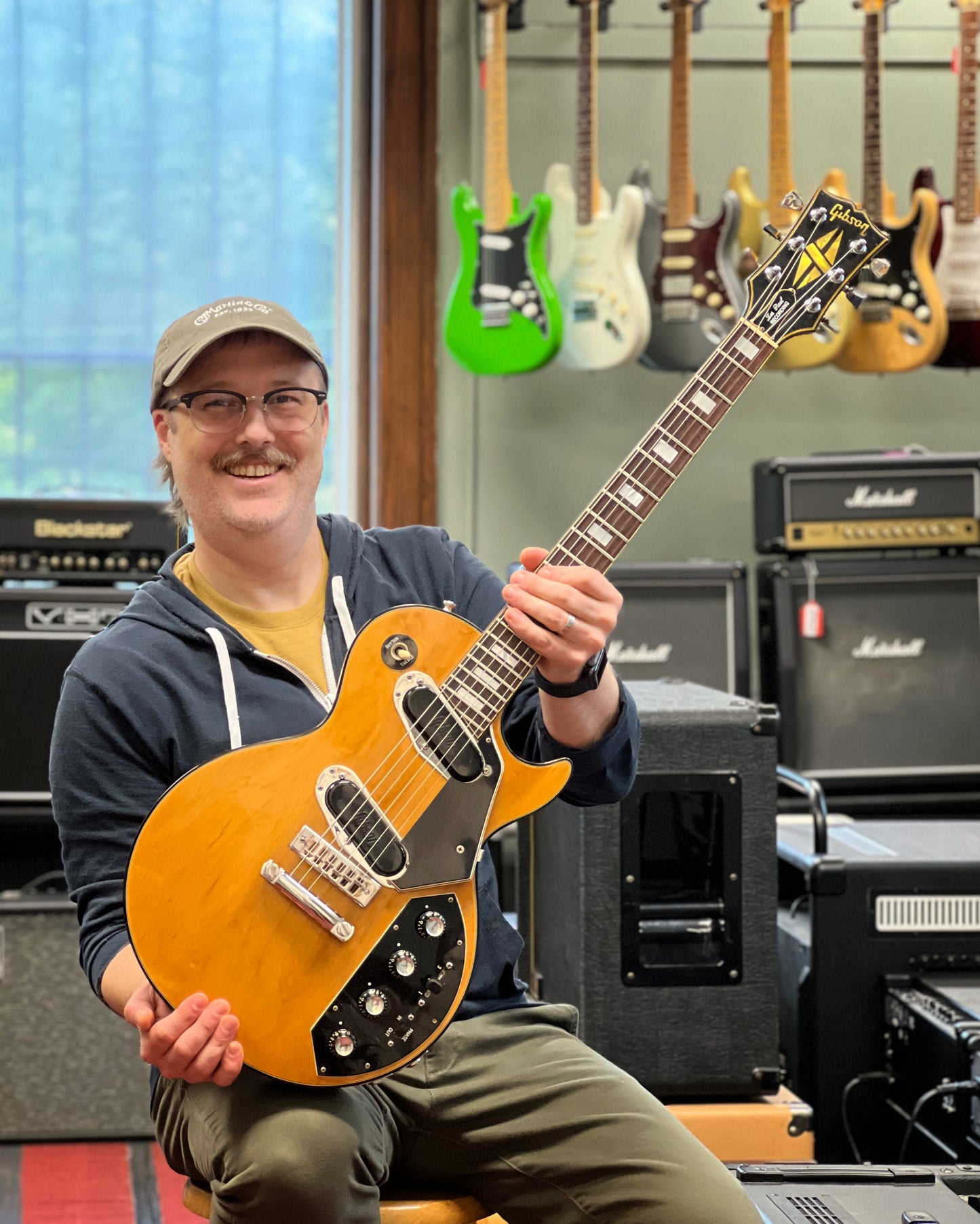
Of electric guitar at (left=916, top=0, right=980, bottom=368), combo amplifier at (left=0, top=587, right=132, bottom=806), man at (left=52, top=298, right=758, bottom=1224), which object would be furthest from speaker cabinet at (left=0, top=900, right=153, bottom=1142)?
electric guitar at (left=916, top=0, right=980, bottom=368)

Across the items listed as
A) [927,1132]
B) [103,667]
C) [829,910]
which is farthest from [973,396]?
[103,667]

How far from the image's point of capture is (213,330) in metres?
1.41

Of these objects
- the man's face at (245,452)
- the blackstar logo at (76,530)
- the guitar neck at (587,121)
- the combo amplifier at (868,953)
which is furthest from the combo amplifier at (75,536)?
the combo amplifier at (868,953)

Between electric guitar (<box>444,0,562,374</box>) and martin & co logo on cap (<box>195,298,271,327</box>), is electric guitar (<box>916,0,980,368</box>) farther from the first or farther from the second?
martin & co logo on cap (<box>195,298,271,327</box>)

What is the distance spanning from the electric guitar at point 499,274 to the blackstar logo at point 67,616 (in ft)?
3.29

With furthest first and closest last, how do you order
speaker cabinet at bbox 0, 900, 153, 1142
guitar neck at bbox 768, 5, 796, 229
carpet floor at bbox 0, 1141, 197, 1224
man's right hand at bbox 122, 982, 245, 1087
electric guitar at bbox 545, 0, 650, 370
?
guitar neck at bbox 768, 5, 796, 229, electric guitar at bbox 545, 0, 650, 370, speaker cabinet at bbox 0, 900, 153, 1142, carpet floor at bbox 0, 1141, 197, 1224, man's right hand at bbox 122, 982, 245, 1087

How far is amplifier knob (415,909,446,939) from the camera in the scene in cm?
125

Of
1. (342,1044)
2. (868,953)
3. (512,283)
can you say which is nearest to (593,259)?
(512,283)

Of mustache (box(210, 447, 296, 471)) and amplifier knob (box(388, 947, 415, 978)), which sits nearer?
amplifier knob (box(388, 947, 415, 978))

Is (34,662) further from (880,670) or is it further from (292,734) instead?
(880,670)

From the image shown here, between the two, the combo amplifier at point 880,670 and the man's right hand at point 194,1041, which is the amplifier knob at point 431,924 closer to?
the man's right hand at point 194,1041

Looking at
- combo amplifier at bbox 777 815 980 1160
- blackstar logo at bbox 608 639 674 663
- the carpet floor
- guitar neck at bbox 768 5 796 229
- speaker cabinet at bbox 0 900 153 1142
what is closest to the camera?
combo amplifier at bbox 777 815 980 1160

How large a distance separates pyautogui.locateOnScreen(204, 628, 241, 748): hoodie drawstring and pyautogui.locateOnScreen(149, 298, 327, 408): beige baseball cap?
26cm

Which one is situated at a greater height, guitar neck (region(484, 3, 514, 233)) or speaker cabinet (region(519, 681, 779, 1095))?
guitar neck (region(484, 3, 514, 233))
